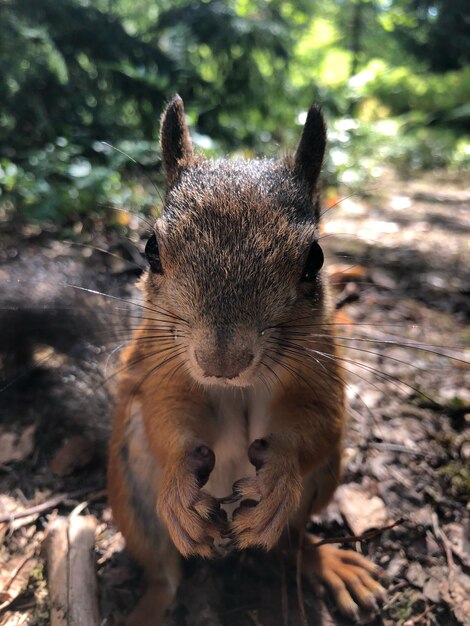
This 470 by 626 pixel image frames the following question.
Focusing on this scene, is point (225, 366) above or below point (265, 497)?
above

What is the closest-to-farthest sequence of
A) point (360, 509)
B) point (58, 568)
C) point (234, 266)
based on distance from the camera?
1. point (234, 266)
2. point (58, 568)
3. point (360, 509)

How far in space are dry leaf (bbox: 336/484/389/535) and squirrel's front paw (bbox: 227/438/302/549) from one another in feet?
2.57

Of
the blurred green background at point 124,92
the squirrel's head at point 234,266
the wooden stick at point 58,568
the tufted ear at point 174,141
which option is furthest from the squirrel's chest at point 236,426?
the blurred green background at point 124,92

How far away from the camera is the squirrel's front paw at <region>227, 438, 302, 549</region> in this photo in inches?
64.1

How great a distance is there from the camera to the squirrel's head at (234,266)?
1449mm

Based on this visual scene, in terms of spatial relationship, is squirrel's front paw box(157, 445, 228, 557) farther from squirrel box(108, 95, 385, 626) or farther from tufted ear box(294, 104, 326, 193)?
tufted ear box(294, 104, 326, 193)

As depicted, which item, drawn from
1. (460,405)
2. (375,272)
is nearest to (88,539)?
(460,405)

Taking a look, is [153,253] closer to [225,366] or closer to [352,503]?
[225,366]

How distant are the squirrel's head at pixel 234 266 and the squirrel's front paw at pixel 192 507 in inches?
14.0

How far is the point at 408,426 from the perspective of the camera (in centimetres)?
283

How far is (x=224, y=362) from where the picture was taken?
140 cm

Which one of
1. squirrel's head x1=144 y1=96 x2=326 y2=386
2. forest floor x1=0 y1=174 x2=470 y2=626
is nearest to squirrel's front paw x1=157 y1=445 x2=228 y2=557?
squirrel's head x1=144 y1=96 x2=326 y2=386

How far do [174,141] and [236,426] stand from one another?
3.58 ft

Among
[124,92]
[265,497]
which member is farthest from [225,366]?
[124,92]
